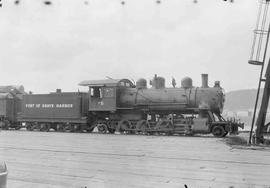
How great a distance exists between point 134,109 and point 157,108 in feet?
4.78

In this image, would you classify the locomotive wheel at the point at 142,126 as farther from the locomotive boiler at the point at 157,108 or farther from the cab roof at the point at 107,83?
the cab roof at the point at 107,83

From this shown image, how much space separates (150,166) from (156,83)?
14.8m

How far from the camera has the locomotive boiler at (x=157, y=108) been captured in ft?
68.7

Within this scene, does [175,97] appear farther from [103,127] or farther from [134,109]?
[103,127]

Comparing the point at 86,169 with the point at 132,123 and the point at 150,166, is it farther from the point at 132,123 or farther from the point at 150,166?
the point at 132,123

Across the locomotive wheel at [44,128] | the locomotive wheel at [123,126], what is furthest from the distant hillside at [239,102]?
the locomotive wheel at [44,128]

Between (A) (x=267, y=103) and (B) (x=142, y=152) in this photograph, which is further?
(A) (x=267, y=103)

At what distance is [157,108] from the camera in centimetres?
2248

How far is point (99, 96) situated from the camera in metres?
24.1

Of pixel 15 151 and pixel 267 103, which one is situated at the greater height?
pixel 267 103

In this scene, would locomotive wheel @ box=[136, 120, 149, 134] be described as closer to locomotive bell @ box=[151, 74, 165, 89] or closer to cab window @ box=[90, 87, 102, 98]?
locomotive bell @ box=[151, 74, 165, 89]

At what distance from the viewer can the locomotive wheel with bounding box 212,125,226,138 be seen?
20078mm

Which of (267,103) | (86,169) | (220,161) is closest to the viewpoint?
(86,169)

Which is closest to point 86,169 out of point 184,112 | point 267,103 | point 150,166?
point 150,166
